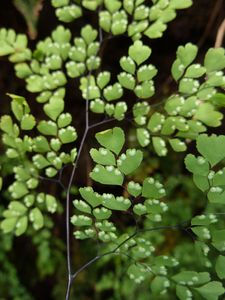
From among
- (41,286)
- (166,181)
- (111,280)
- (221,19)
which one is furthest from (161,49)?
(41,286)

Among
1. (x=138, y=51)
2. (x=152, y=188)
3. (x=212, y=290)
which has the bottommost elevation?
(x=212, y=290)

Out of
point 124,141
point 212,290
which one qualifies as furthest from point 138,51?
point 212,290

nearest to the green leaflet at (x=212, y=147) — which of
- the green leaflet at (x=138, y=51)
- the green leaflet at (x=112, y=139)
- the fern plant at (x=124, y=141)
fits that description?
the fern plant at (x=124, y=141)

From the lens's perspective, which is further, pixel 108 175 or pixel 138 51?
pixel 138 51

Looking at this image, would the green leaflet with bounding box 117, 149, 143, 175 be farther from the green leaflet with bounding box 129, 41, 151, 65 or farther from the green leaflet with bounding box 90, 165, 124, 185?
the green leaflet with bounding box 129, 41, 151, 65

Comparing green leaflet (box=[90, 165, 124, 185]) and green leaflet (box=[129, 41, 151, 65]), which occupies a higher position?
green leaflet (box=[129, 41, 151, 65])

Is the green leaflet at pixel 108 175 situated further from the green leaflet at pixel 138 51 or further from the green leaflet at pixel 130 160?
the green leaflet at pixel 138 51

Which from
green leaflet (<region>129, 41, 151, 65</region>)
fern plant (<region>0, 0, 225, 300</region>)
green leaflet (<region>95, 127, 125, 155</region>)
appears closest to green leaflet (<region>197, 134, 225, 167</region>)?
fern plant (<region>0, 0, 225, 300</region>)

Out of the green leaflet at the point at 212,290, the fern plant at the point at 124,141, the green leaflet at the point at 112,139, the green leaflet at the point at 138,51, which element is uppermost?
the green leaflet at the point at 138,51

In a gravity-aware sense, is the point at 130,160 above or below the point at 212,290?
above

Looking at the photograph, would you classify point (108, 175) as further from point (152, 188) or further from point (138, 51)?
point (138, 51)

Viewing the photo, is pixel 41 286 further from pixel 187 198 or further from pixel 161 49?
pixel 161 49
